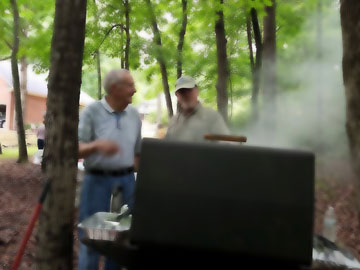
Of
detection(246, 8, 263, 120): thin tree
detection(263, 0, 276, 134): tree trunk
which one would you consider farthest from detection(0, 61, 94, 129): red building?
detection(263, 0, 276, 134): tree trunk

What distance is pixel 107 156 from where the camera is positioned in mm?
3551

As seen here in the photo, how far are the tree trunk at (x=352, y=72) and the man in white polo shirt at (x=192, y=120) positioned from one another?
163cm

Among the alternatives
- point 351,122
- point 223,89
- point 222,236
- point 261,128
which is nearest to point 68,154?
point 222,236

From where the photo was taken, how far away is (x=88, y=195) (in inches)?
143

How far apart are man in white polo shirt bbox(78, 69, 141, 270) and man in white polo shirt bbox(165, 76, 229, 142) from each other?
45cm

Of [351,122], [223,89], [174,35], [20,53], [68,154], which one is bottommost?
[68,154]

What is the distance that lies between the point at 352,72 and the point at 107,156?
2.68 meters

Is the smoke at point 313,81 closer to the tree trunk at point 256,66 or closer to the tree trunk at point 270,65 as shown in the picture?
the tree trunk at point 256,66

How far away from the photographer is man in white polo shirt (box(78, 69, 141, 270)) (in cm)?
354

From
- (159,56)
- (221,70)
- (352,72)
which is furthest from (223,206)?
(159,56)

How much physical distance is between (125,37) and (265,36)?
5.37 meters

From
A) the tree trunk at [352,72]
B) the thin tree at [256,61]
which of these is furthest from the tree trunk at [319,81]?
the tree trunk at [352,72]

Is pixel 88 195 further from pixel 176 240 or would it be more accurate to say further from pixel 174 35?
pixel 174 35

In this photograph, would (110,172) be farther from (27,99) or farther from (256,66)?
(27,99)
